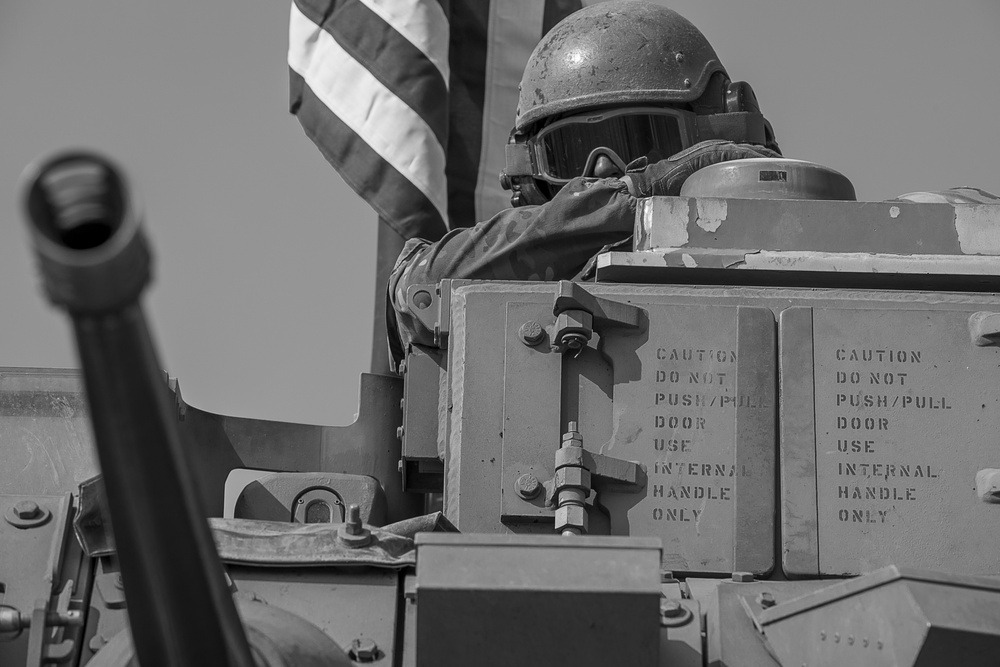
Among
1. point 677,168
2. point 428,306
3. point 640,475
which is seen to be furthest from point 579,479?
point 677,168

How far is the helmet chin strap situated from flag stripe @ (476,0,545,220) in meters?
3.26

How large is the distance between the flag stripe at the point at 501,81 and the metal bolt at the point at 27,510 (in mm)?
6167

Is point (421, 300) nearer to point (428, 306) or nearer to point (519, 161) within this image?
point (428, 306)

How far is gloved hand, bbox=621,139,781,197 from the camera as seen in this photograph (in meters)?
5.41

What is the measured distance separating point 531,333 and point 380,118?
5.03 meters

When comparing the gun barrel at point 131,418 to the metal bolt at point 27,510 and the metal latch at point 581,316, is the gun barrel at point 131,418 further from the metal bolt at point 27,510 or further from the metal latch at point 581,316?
the metal latch at point 581,316

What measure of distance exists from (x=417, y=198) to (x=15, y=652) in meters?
5.91

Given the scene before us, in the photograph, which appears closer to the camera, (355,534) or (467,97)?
(355,534)

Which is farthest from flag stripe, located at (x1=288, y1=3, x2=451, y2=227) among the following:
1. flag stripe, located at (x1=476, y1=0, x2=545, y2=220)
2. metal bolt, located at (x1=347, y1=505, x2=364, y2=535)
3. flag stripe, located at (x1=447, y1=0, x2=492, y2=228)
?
metal bolt, located at (x1=347, y1=505, x2=364, y2=535)

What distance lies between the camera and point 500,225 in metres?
5.27

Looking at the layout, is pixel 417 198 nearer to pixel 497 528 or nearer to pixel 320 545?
pixel 497 528

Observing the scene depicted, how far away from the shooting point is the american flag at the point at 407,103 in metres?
8.97

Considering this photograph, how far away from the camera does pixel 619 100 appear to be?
20.9ft

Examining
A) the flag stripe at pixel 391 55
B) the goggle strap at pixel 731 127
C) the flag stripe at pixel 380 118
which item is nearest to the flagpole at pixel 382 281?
the flag stripe at pixel 380 118
